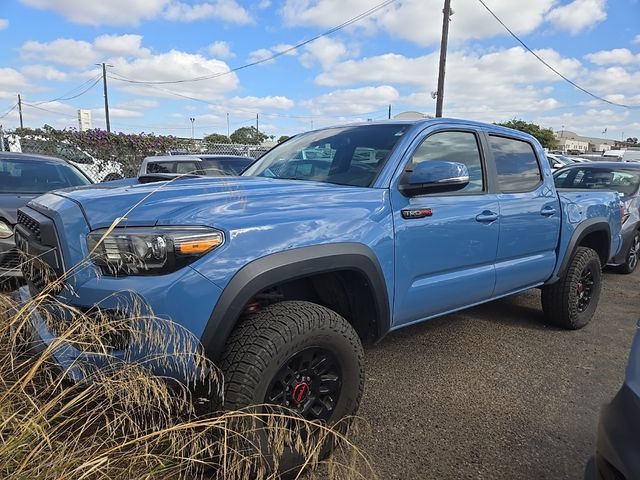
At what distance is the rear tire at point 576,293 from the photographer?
4.31 m

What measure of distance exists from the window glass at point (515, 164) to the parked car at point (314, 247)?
0.06 ft

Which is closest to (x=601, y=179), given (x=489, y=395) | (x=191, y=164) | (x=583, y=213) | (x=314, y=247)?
(x=583, y=213)

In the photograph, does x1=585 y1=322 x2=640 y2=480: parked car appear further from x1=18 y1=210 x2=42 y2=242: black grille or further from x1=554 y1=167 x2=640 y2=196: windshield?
x1=554 y1=167 x2=640 y2=196: windshield

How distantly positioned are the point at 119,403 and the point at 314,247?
1.06m

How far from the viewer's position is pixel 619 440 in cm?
149

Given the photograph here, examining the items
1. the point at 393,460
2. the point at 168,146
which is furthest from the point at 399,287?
the point at 168,146

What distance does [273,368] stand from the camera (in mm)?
2113

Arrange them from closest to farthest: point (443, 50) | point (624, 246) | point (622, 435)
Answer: point (622, 435) → point (624, 246) → point (443, 50)

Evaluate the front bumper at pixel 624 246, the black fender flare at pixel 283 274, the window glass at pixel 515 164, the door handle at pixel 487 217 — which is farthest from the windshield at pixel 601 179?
the black fender flare at pixel 283 274

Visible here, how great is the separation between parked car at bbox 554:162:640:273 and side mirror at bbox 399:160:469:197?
454cm

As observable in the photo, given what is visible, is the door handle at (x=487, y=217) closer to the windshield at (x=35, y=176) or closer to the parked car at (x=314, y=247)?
the parked car at (x=314, y=247)

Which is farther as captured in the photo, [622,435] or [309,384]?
[309,384]

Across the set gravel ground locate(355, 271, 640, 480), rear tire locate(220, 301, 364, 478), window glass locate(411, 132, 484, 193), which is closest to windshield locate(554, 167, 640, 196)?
gravel ground locate(355, 271, 640, 480)

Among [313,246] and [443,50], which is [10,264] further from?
[443,50]
